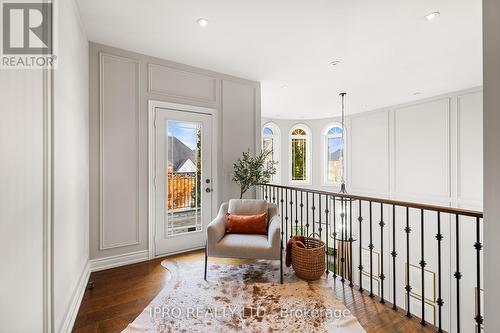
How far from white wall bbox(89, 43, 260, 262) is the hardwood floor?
1.26 feet

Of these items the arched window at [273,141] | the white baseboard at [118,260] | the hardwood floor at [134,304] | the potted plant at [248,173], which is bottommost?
the hardwood floor at [134,304]

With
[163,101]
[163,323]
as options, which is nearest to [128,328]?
[163,323]

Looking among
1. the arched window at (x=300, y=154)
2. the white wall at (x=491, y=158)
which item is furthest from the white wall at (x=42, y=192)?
the arched window at (x=300, y=154)

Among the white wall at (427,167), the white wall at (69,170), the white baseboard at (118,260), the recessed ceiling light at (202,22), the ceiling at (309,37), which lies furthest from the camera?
the white wall at (427,167)

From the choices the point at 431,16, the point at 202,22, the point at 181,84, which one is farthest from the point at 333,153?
the point at 202,22

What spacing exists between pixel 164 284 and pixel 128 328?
0.71 meters

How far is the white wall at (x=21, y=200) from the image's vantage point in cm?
101

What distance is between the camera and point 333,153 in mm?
7328

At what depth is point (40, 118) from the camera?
1357 millimetres

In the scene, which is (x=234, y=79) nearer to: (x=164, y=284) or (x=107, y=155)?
(x=107, y=155)

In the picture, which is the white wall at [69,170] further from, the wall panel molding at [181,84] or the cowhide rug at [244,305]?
the wall panel molding at [181,84]

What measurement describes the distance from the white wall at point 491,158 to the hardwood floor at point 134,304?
713 millimetres

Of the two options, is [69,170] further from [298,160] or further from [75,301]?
[298,160]

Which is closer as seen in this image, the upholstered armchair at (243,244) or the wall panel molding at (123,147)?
the upholstered armchair at (243,244)
